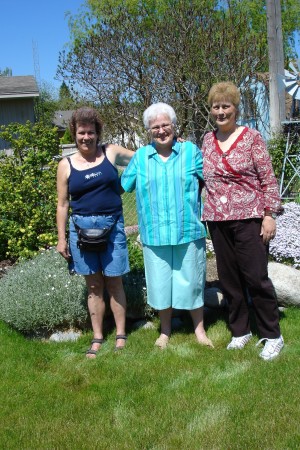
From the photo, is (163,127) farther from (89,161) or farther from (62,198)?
(62,198)

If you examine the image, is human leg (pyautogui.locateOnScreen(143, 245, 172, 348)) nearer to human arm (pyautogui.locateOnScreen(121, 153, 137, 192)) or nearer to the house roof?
human arm (pyautogui.locateOnScreen(121, 153, 137, 192))

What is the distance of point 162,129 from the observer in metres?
3.72

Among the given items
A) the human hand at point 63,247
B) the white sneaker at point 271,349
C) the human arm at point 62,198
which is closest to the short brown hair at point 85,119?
the human arm at point 62,198

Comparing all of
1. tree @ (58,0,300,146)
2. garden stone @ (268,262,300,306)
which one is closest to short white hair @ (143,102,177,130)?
garden stone @ (268,262,300,306)

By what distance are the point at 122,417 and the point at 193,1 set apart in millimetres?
12331

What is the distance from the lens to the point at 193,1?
13359 mm

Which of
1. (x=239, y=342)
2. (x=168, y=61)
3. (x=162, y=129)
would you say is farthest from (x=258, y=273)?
(x=168, y=61)

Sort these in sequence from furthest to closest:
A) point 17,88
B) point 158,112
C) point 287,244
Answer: point 17,88, point 287,244, point 158,112

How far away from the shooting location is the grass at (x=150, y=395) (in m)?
2.91

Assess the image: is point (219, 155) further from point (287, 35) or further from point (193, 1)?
point (287, 35)

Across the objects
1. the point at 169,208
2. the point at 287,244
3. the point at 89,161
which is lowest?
the point at 287,244

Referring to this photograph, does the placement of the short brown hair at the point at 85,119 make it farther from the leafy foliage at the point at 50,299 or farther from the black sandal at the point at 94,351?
the black sandal at the point at 94,351

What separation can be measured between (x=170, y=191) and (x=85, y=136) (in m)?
0.74

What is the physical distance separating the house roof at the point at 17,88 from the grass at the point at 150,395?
13.5 m
